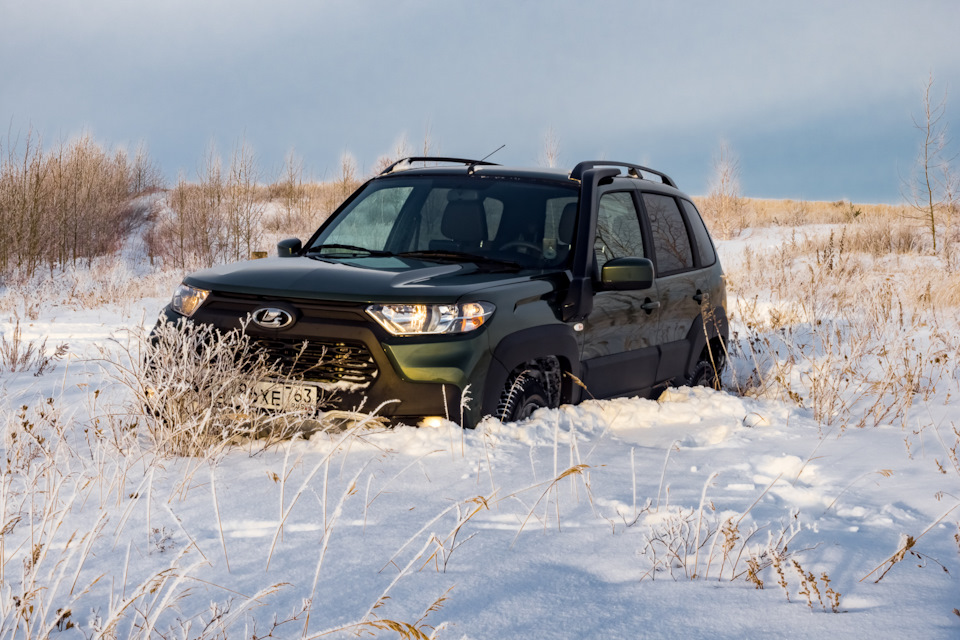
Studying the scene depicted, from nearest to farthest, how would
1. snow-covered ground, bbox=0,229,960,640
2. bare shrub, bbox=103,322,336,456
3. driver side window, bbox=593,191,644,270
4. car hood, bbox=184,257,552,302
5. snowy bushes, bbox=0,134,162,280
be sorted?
1. snow-covered ground, bbox=0,229,960,640
2. bare shrub, bbox=103,322,336,456
3. car hood, bbox=184,257,552,302
4. driver side window, bbox=593,191,644,270
5. snowy bushes, bbox=0,134,162,280

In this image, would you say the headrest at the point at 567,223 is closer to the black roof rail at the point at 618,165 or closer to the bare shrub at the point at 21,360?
the black roof rail at the point at 618,165

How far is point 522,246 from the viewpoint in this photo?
4.95m

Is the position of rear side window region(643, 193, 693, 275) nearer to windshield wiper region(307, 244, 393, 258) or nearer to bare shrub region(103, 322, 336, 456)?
windshield wiper region(307, 244, 393, 258)

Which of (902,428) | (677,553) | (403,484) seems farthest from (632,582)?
(902,428)

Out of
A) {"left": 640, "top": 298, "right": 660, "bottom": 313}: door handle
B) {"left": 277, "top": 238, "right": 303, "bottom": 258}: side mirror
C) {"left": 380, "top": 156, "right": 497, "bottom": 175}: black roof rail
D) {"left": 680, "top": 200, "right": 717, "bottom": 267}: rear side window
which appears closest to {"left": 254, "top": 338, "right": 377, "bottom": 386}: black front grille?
{"left": 277, "top": 238, "right": 303, "bottom": 258}: side mirror

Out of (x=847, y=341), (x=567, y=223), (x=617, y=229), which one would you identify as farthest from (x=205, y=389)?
(x=847, y=341)

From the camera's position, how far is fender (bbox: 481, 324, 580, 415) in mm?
4168

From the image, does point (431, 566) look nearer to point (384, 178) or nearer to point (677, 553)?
point (677, 553)

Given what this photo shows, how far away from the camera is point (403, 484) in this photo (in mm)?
3617

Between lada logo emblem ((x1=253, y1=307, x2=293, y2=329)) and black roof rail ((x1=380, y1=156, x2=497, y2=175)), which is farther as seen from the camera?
black roof rail ((x1=380, y1=156, x2=497, y2=175))

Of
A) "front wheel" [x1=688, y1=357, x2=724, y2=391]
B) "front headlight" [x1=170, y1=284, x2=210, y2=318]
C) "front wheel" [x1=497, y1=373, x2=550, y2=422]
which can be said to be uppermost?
"front headlight" [x1=170, y1=284, x2=210, y2=318]

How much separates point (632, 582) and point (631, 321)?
9.04 feet

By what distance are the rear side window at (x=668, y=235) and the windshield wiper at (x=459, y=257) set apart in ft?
4.81

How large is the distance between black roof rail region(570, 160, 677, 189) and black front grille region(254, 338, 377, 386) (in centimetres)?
199
